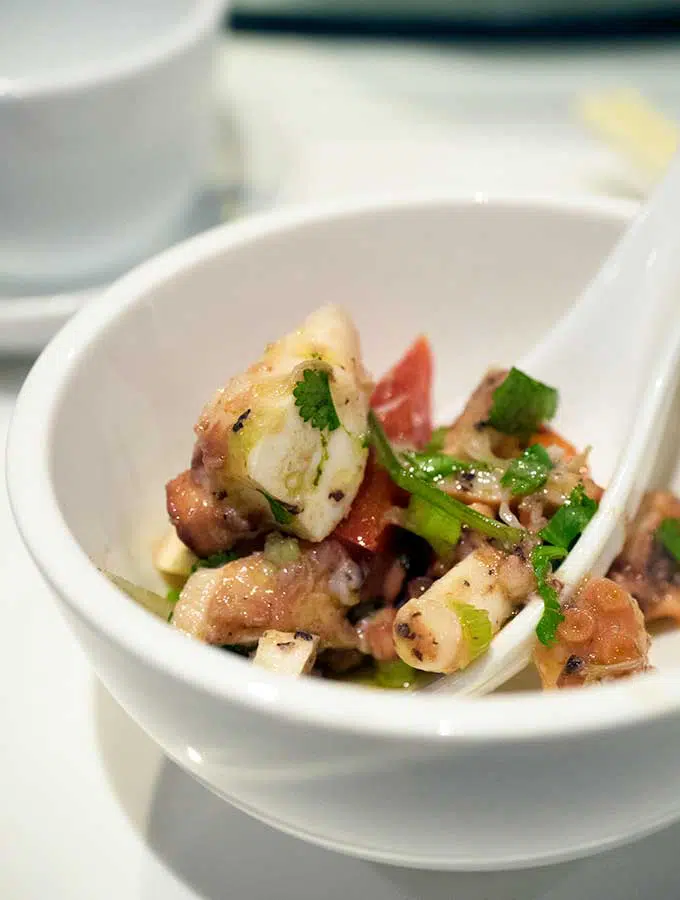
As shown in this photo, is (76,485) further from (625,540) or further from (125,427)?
(625,540)

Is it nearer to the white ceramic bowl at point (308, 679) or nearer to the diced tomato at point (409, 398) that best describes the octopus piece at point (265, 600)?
the white ceramic bowl at point (308, 679)

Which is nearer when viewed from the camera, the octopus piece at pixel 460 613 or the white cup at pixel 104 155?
the octopus piece at pixel 460 613

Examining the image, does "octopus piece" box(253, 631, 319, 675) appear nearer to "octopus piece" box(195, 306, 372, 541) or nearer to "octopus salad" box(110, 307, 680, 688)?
"octopus salad" box(110, 307, 680, 688)

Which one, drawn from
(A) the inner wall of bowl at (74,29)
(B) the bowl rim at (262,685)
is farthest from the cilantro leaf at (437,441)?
(A) the inner wall of bowl at (74,29)

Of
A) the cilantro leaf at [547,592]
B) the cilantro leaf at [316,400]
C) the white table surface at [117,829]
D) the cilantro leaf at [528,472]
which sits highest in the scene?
the cilantro leaf at [316,400]

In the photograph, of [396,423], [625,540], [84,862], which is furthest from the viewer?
[396,423]


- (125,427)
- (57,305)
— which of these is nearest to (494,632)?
(125,427)

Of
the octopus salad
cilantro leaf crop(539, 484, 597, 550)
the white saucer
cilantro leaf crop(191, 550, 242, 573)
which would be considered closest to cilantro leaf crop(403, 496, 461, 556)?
the octopus salad

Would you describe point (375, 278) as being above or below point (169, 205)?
above
